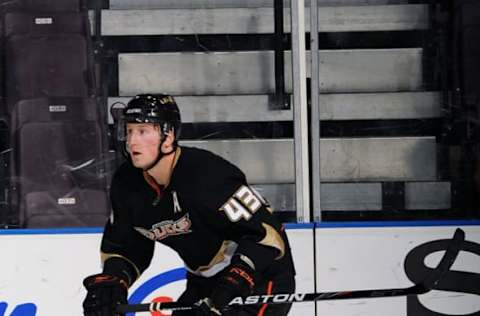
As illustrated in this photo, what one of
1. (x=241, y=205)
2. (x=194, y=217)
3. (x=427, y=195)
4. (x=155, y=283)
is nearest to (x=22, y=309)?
(x=155, y=283)

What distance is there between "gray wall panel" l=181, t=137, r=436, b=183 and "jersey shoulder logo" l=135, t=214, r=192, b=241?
0.94m

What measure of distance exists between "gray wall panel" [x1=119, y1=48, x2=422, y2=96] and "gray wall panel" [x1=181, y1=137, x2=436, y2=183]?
0.21 meters

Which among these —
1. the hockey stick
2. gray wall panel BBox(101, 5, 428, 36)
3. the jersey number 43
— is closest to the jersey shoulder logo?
the jersey number 43

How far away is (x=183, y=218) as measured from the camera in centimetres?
371

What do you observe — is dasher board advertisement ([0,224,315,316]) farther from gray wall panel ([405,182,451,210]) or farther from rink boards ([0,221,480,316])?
gray wall panel ([405,182,451,210])

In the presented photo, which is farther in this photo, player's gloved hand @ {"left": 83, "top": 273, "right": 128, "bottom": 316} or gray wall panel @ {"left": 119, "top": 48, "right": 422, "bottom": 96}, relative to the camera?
gray wall panel @ {"left": 119, "top": 48, "right": 422, "bottom": 96}

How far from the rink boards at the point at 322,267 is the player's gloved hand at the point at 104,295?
992 millimetres

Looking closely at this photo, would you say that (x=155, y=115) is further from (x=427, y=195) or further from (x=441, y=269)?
(x=427, y=195)

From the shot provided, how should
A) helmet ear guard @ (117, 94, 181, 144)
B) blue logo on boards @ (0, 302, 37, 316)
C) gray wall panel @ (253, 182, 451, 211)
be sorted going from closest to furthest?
helmet ear guard @ (117, 94, 181, 144) < blue logo on boards @ (0, 302, 37, 316) < gray wall panel @ (253, 182, 451, 211)

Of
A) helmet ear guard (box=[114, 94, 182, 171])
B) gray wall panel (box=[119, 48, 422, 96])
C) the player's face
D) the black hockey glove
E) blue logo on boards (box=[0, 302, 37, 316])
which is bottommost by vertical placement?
blue logo on boards (box=[0, 302, 37, 316])

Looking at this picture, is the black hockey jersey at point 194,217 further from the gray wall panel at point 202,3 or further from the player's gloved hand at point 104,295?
the gray wall panel at point 202,3

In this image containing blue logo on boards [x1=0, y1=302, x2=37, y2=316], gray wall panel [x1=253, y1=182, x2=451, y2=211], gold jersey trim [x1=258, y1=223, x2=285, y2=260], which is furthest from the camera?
gray wall panel [x1=253, y1=182, x2=451, y2=211]

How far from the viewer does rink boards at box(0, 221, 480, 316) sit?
14.9ft

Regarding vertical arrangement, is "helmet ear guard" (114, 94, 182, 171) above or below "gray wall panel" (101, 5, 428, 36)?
below
